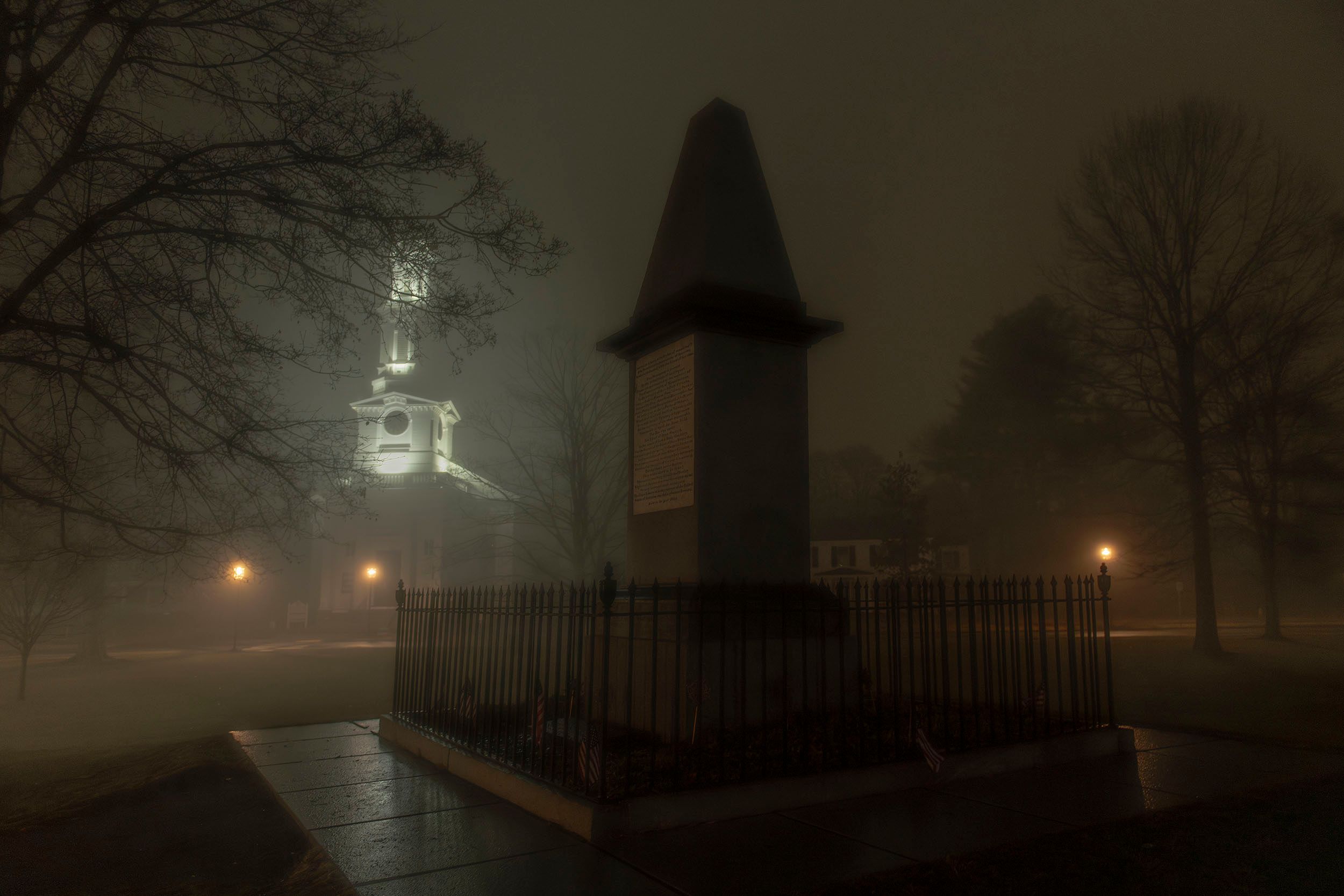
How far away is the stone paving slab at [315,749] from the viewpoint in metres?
7.94

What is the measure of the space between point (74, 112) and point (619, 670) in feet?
25.1

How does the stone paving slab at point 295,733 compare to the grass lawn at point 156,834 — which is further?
the stone paving slab at point 295,733

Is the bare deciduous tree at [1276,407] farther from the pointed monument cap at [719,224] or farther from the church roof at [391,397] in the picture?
the church roof at [391,397]

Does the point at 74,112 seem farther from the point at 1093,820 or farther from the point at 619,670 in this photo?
the point at 1093,820

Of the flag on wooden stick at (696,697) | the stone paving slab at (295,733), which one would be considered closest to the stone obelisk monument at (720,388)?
the flag on wooden stick at (696,697)

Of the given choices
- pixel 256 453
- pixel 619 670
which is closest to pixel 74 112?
pixel 256 453

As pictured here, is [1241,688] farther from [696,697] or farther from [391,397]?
→ [391,397]

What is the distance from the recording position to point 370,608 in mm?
41375

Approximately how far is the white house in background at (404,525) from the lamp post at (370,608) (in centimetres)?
9

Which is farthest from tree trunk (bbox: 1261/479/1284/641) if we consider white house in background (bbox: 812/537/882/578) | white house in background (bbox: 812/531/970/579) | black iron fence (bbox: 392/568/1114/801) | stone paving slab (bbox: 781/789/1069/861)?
white house in background (bbox: 812/537/882/578)

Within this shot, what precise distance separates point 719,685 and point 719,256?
4.27 metres

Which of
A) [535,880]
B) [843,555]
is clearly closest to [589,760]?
[535,880]

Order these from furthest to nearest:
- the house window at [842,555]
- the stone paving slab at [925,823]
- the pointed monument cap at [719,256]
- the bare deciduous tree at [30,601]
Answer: the house window at [842,555] → the bare deciduous tree at [30,601] → the pointed monument cap at [719,256] → the stone paving slab at [925,823]

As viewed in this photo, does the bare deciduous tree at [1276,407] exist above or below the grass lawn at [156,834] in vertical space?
above
